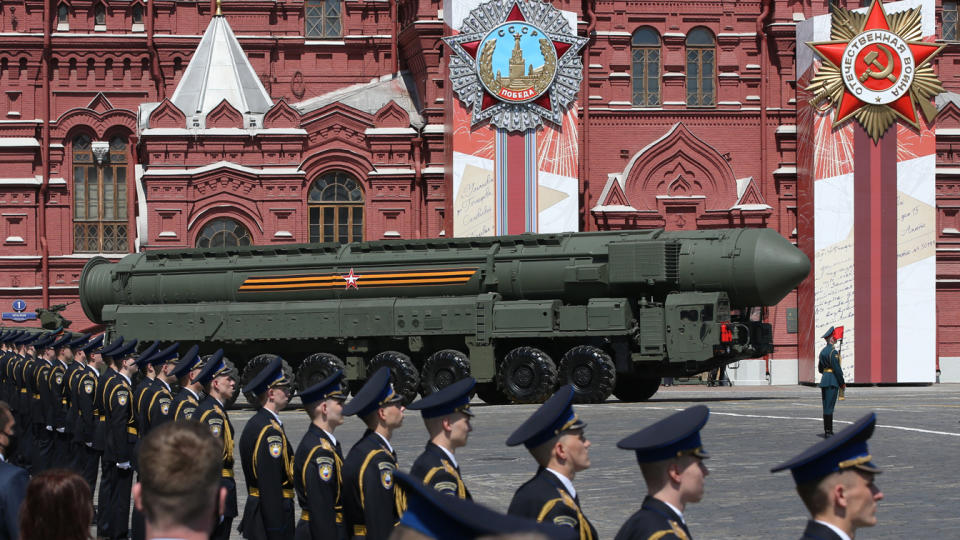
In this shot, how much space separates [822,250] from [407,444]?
21.9 meters

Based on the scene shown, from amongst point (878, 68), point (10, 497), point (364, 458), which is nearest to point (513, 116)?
point (878, 68)

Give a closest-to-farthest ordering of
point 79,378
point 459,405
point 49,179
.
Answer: point 459,405
point 79,378
point 49,179

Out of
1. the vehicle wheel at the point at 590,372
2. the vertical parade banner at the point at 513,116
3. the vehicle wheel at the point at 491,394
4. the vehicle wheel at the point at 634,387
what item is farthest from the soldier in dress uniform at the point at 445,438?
the vertical parade banner at the point at 513,116

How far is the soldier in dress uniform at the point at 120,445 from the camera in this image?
1419 cm

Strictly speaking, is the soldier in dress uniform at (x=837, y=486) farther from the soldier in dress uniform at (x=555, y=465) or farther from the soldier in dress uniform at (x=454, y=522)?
the soldier in dress uniform at (x=454, y=522)

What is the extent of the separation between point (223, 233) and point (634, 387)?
14.6m

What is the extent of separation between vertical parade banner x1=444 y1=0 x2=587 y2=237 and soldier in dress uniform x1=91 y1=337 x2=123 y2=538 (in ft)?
83.8

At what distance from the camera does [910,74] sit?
4000 centimetres

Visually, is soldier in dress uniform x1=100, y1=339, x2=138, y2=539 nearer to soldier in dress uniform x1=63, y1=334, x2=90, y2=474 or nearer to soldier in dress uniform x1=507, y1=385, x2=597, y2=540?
soldier in dress uniform x1=63, y1=334, x2=90, y2=474

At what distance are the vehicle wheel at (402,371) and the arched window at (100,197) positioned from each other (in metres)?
15.4

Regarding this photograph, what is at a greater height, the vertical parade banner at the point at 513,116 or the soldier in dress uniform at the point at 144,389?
the vertical parade banner at the point at 513,116

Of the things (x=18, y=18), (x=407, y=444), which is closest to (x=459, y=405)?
(x=407, y=444)

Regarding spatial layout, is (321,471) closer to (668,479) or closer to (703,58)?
(668,479)

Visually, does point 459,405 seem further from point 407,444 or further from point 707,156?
point 707,156
